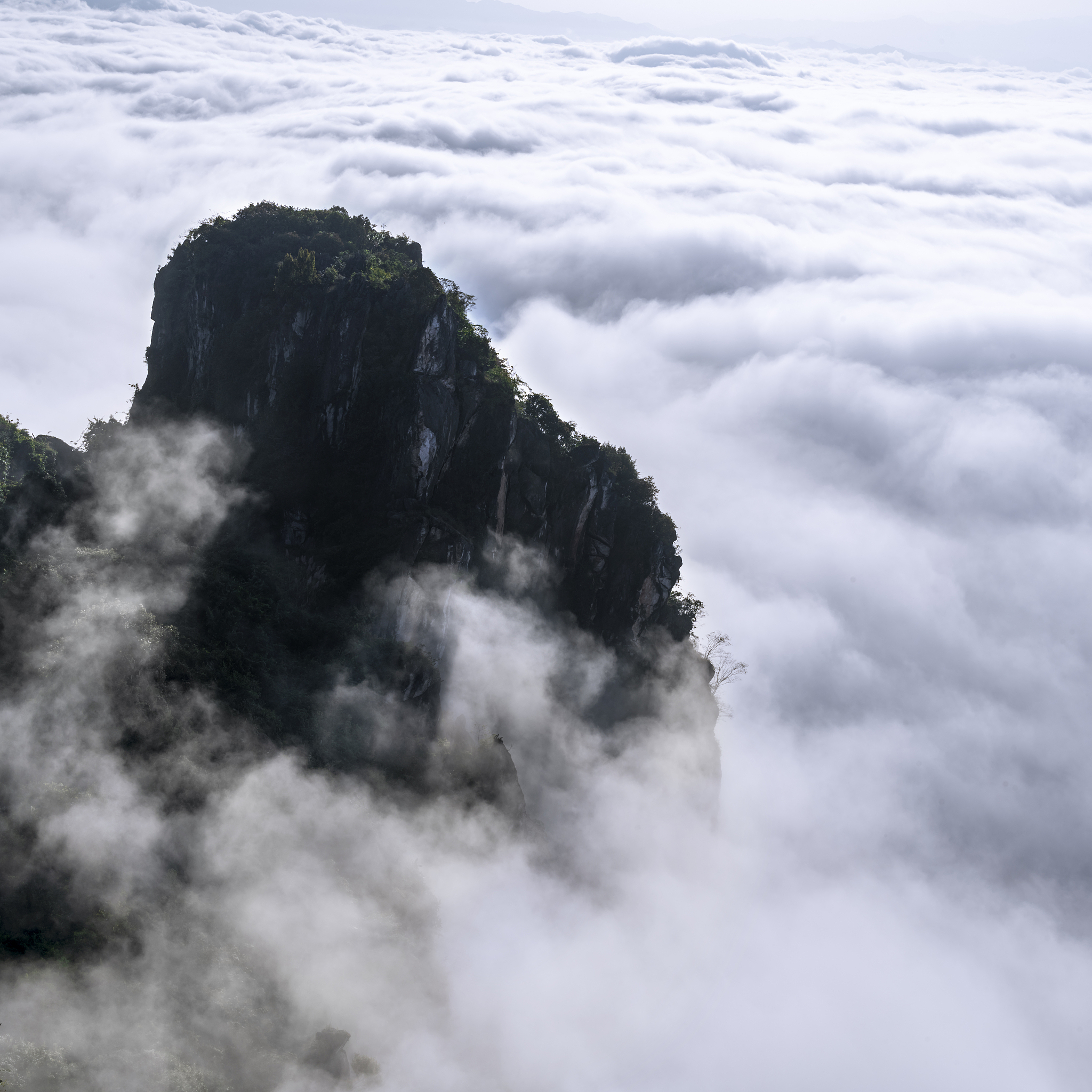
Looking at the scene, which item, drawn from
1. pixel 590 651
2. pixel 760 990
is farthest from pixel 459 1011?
pixel 760 990

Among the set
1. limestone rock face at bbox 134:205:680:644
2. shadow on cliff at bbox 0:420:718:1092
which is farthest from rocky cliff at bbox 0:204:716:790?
shadow on cliff at bbox 0:420:718:1092

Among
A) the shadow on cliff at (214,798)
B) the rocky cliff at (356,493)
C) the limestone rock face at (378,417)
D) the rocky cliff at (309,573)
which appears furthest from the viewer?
the limestone rock face at (378,417)

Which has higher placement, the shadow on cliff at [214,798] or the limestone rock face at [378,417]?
the limestone rock face at [378,417]

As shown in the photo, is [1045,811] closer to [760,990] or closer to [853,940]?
[853,940]

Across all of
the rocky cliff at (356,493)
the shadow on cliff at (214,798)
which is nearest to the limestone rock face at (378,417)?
the rocky cliff at (356,493)

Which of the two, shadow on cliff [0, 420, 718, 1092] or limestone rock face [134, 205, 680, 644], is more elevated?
limestone rock face [134, 205, 680, 644]

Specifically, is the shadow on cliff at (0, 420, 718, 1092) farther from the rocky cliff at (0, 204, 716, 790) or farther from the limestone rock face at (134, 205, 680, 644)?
the limestone rock face at (134, 205, 680, 644)

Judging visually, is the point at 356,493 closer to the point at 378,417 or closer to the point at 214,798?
the point at 378,417

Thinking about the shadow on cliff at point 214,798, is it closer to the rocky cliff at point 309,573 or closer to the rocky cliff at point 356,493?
the rocky cliff at point 309,573

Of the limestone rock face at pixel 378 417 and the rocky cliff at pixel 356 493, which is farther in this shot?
the limestone rock face at pixel 378 417
